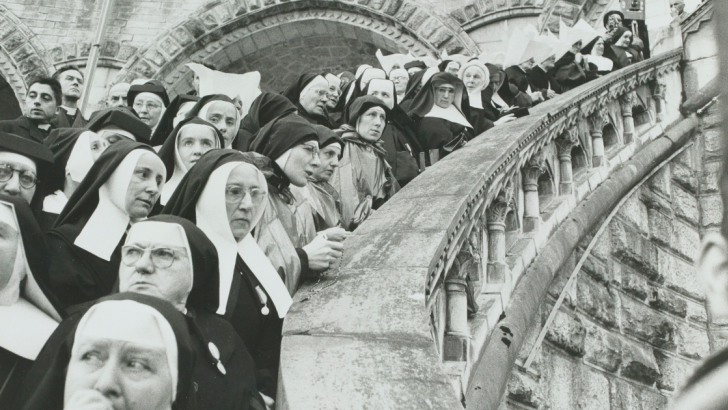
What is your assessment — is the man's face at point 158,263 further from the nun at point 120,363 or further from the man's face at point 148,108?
the man's face at point 148,108

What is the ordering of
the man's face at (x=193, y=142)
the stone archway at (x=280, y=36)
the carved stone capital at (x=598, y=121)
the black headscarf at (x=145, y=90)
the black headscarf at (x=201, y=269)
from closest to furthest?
the black headscarf at (x=201, y=269), the man's face at (x=193, y=142), the black headscarf at (x=145, y=90), the carved stone capital at (x=598, y=121), the stone archway at (x=280, y=36)

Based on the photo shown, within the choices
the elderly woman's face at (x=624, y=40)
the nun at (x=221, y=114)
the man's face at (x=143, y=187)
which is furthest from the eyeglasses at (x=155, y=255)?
the elderly woman's face at (x=624, y=40)

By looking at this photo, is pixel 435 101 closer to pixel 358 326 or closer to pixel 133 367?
pixel 358 326

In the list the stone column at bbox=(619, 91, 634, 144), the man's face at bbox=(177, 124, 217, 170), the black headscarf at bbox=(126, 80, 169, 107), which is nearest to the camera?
the man's face at bbox=(177, 124, 217, 170)

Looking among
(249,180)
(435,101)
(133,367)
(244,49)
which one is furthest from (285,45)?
(133,367)

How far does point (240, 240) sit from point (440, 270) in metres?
0.88

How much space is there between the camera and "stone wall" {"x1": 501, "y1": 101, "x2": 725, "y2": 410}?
5.12 meters

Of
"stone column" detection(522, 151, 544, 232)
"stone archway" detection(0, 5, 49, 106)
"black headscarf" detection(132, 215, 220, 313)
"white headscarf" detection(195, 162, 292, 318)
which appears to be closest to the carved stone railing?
"stone column" detection(522, 151, 544, 232)

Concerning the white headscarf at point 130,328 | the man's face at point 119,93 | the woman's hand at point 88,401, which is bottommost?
the woman's hand at point 88,401

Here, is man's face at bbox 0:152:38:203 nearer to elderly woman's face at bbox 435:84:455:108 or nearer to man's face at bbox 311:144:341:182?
man's face at bbox 311:144:341:182

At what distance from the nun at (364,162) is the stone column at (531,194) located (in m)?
0.91

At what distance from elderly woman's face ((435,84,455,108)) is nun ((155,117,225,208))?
2693mm

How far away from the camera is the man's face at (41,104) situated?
20.9 ft

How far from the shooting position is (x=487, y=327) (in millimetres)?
4129
